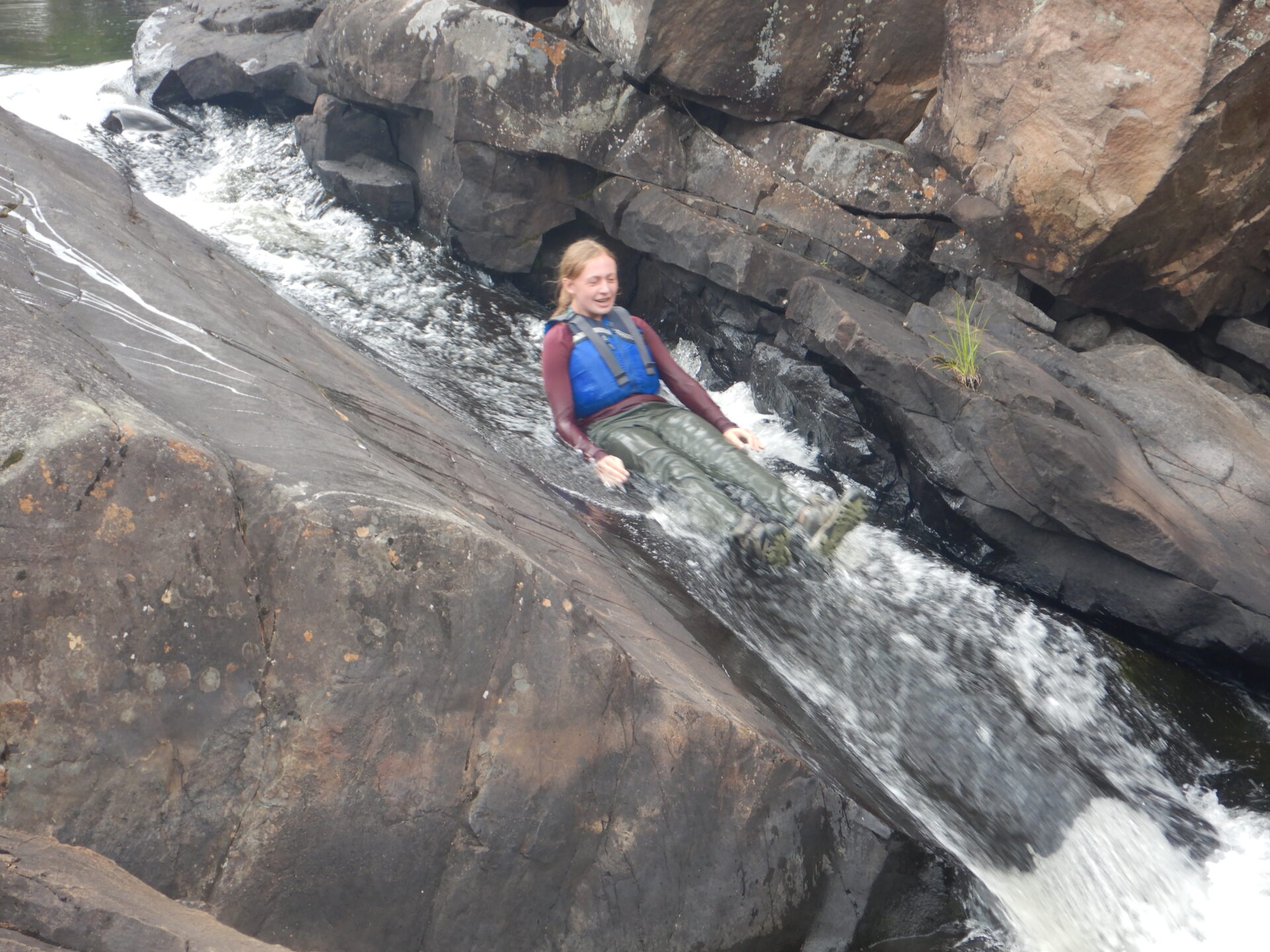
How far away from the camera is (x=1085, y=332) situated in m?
5.96

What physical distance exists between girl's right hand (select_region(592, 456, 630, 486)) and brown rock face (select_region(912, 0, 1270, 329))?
3.02m

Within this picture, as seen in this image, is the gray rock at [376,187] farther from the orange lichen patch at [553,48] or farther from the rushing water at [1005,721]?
the rushing water at [1005,721]

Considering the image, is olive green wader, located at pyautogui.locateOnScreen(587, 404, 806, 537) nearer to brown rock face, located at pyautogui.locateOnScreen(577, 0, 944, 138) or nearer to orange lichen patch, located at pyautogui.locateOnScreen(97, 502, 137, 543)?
orange lichen patch, located at pyautogui.locateOnScreen(97, 502, 137, 543)

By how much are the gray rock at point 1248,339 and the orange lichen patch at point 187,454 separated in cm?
608

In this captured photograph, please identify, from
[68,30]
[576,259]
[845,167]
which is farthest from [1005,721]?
[68,30]

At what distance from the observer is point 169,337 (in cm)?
302

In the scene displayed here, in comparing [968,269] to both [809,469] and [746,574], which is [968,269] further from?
[746,574]

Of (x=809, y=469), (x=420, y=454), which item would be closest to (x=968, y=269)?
(x=809, y=469)

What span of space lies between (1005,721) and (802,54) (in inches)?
197

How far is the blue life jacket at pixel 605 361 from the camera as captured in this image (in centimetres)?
500

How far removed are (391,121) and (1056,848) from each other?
28.5 ft

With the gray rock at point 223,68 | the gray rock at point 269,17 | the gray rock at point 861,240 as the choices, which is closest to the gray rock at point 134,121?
the gray rock at point 223,68

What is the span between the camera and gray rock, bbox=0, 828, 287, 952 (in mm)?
1738

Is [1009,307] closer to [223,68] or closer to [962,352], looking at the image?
[962,352]
